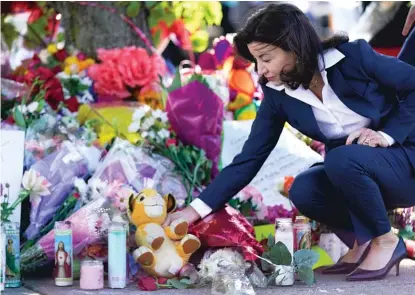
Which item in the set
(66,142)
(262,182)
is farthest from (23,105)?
(262,182)

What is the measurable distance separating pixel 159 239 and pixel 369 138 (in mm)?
828

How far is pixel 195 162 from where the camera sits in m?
4.15

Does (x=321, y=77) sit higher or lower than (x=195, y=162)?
higher

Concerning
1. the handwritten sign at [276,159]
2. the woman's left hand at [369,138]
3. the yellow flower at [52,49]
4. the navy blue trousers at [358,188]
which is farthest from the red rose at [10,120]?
the woman's left hand at [369,138]

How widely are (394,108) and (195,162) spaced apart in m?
1.02

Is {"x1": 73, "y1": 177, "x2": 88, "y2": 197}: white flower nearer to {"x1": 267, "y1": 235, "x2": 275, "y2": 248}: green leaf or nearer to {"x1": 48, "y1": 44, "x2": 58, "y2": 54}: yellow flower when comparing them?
{"x1": 267, "y1": 235, "x2": 275, "y2": 248}: green leaf

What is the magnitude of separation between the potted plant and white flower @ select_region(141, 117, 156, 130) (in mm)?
1118

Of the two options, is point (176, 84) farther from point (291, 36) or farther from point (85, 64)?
point (291, 36)

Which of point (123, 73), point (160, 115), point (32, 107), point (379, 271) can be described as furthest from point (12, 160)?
point (379, 271)

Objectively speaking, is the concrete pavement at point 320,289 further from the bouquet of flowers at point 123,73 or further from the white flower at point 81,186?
the bouquet of flowers at point 123,73

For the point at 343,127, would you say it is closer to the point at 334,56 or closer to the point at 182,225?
the point at 334,56

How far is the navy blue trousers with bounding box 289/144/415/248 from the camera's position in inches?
131

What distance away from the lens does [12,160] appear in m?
3.76

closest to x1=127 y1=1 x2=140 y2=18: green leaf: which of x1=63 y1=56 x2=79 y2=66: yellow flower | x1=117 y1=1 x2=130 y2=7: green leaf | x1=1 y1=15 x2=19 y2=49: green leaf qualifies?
x1=117 y1=1 x2=130 y2=7: green leaf
